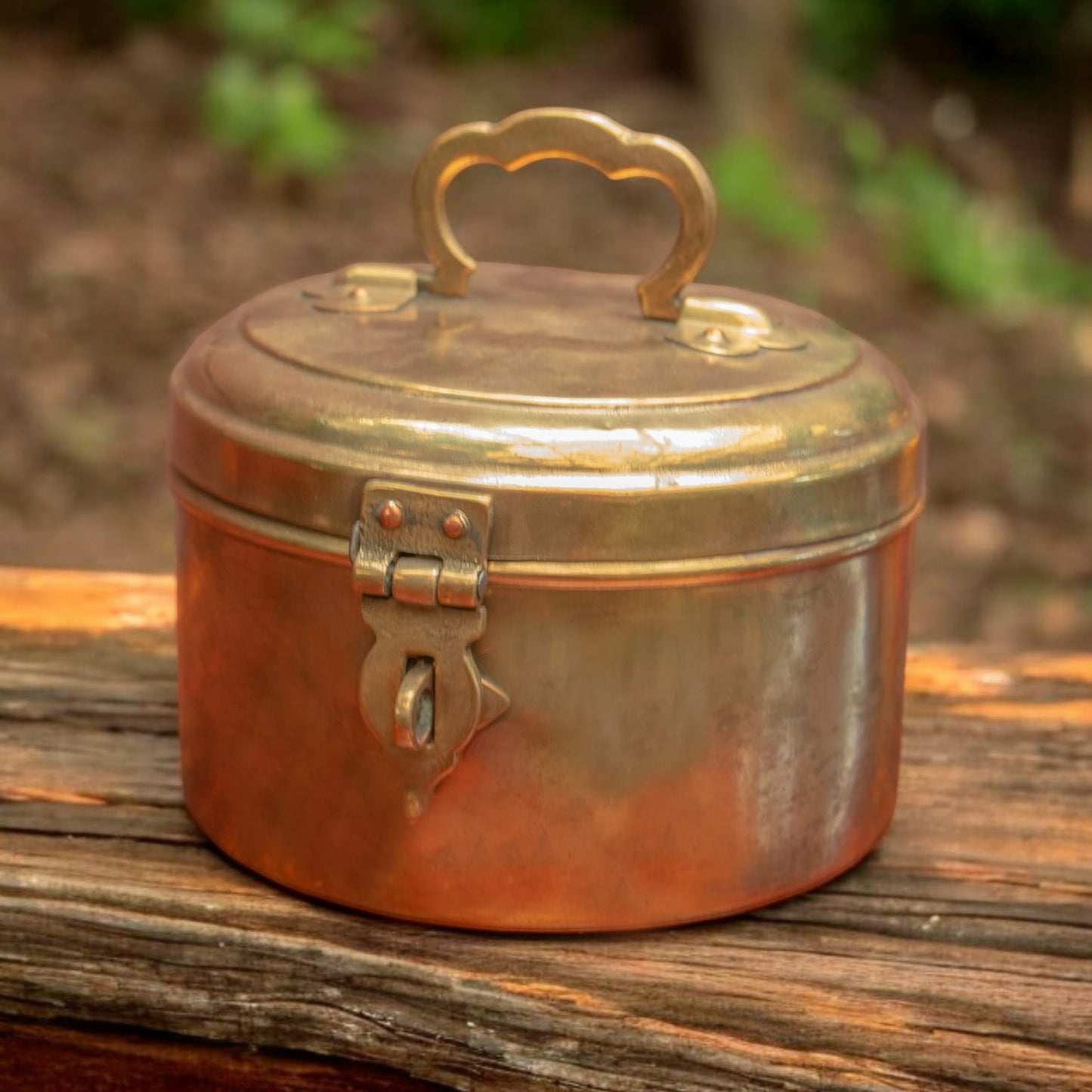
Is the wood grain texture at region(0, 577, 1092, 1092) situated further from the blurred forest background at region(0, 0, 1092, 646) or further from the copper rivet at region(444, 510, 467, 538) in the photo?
the blurred forest background at region(0, 0, 1092, 646)

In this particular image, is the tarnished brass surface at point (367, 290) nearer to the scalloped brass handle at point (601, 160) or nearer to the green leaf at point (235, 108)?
the scalloped brass handle at point (601, 160)

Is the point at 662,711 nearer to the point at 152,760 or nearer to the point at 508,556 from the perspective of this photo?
the point at 508,556

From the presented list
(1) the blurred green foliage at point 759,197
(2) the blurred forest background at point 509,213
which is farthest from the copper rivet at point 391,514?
(1) the blurred green foliage at point 759,197

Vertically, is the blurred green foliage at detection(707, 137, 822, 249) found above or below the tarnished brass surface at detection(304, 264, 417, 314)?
below

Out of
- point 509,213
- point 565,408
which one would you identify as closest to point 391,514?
point 565,408

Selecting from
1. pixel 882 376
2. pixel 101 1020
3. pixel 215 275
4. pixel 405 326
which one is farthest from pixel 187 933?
pixel 215 275

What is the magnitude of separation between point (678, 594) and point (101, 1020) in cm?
65

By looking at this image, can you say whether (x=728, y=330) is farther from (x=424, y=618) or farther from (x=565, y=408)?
(x=424, y=618)

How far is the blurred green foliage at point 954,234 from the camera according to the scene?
602cm

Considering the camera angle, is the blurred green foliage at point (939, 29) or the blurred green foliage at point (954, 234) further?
the blurred green foliage at point (939, 29)

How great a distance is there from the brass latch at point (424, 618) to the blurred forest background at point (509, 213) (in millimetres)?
2965

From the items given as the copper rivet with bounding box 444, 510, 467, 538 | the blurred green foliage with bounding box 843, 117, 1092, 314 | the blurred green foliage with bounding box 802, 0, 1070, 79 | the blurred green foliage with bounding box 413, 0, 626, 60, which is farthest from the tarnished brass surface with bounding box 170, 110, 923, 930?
the blurred green foliage with bounding box 802, 0, 1070, 79

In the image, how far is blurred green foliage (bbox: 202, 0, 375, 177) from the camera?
553cm

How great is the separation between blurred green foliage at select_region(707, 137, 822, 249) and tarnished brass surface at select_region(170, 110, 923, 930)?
15.2ft
